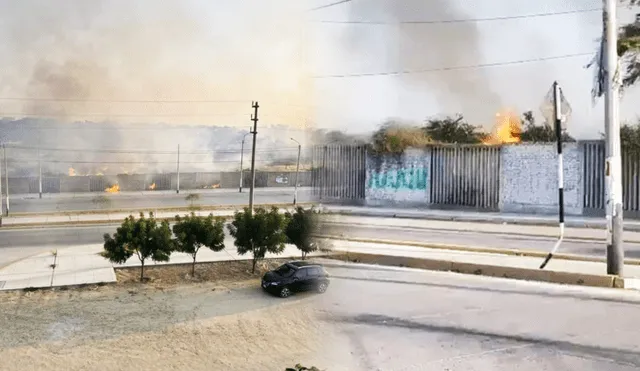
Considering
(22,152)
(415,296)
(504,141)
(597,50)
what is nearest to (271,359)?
(415,296)

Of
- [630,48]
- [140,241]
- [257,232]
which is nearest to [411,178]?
[257,232]

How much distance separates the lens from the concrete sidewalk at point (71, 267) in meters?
5.56

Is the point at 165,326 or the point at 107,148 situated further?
the point at 107,148

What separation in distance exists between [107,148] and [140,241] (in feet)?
5.39

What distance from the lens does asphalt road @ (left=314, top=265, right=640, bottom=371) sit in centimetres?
172

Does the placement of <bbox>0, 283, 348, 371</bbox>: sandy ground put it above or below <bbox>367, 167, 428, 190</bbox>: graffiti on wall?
below

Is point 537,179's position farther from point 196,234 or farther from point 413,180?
point 196,234

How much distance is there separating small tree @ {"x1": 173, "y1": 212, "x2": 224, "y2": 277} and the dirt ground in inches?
9.8

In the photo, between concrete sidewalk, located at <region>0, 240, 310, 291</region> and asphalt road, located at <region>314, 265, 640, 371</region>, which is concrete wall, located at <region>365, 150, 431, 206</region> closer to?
concrete sidewalk, located at <region>0, 240, 310, 291</region>

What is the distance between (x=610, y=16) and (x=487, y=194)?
5.15m

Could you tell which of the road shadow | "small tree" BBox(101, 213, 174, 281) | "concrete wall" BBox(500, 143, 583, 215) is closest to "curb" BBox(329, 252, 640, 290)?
the road shadow

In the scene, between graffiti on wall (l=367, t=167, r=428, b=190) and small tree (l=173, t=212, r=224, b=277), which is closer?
small tree (l=173, t=212, r=224, b=277)

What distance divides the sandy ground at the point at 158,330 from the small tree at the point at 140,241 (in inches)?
21.6

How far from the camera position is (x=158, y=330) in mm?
3852
